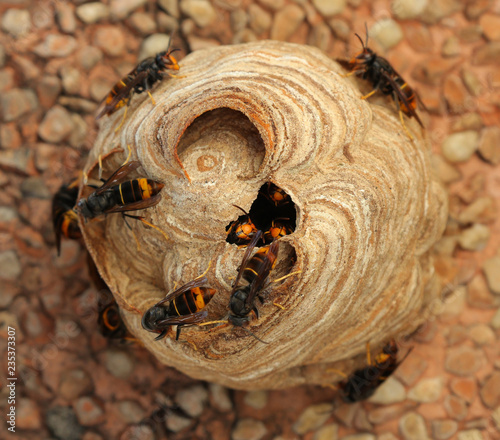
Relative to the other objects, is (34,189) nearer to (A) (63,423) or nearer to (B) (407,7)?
(A) (63,423)

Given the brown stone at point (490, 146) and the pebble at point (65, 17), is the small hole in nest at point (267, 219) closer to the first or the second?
the brown stone at point (490, 146)

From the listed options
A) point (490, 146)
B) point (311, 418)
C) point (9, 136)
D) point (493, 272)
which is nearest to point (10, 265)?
point (9, 136)

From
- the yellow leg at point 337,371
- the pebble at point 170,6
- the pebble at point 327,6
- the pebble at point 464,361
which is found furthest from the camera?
the pebble at point 327,6

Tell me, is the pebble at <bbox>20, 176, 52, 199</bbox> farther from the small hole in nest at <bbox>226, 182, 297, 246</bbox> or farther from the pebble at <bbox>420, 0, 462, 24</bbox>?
Result: the pebble at <bbox>420, 0, 462, 24</bbox>

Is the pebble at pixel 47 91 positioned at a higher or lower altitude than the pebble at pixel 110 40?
lower

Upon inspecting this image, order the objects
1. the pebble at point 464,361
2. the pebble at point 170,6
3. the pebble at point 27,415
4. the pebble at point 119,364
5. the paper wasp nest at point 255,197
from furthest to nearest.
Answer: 1. the pebble at point 170,6
2. the pebble at point 464,361
3. the pebble at point 119,364
4. the pebble at point 27,415
5. the paper wasp nest at point 255,197

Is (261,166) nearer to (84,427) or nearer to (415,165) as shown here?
(415,165)

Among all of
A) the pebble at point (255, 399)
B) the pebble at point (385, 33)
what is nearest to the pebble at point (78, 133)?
the pebble at point (255, 399)

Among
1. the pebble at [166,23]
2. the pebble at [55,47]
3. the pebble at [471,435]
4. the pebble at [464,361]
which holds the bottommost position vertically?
the pebble at [471,435]
